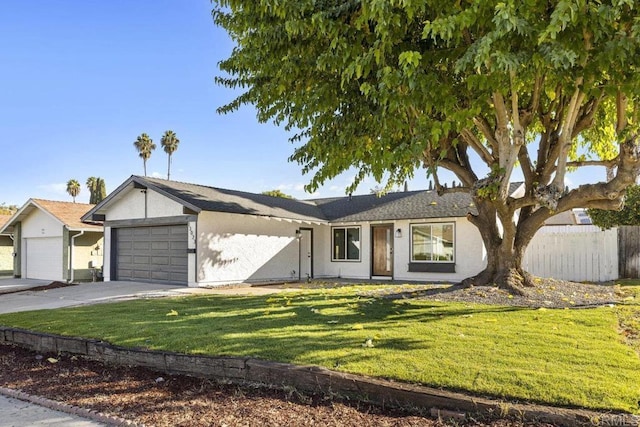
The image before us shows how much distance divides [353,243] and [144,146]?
3355 cm

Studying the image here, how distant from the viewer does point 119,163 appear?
2805cm

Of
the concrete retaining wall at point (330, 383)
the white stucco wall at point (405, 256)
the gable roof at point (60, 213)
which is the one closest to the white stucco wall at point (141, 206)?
the gable roof at point (60, 213)

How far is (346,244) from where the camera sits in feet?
64.6

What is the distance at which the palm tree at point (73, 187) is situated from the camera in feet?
154

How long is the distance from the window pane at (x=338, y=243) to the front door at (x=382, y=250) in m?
1.54

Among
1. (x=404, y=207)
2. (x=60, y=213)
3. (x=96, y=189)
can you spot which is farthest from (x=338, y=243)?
(x=96, y=189)

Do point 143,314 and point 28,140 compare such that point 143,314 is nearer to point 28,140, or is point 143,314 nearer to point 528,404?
point 528,404

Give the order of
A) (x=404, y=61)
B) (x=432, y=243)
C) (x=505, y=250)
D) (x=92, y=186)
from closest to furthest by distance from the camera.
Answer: (x=404, y=61) < (x=505, y=250) < (x=432, y=243) < (x=92, y=186)

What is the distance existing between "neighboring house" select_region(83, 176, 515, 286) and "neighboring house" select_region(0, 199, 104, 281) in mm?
2148

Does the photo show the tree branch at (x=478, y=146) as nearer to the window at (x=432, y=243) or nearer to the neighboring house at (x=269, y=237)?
the neighboring house at (x=269, y=237)

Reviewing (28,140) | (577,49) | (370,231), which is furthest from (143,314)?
(28,140)

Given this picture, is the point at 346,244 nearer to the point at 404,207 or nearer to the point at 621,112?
the point at 404,207

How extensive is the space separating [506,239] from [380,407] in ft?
24.2

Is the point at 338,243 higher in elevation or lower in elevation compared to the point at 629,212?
lower
